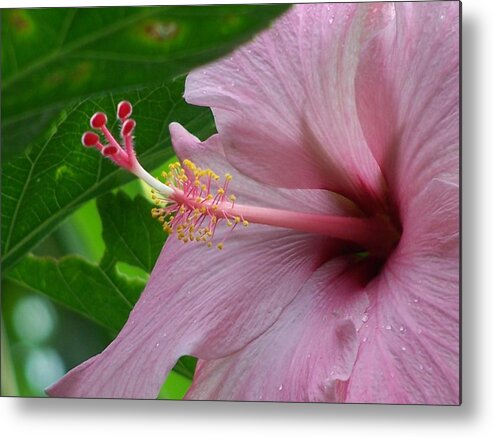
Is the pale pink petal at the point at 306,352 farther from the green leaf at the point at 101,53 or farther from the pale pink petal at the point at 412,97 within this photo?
the green leaf at the point at 101,53

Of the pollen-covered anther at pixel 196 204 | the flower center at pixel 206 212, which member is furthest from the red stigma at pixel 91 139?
the pollen-covered anther at pixel 196 204

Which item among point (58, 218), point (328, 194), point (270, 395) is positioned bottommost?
point (270, 395)

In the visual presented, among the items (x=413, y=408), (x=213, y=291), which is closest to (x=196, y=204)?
(x=213, y=291)

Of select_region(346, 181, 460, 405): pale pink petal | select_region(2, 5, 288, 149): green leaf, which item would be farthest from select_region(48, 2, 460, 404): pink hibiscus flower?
select_region(2, 5, 288, 149): green leaf

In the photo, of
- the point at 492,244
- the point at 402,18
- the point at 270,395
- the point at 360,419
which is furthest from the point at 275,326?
the point at 402,18

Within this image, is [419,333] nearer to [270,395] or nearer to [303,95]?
[270,395]

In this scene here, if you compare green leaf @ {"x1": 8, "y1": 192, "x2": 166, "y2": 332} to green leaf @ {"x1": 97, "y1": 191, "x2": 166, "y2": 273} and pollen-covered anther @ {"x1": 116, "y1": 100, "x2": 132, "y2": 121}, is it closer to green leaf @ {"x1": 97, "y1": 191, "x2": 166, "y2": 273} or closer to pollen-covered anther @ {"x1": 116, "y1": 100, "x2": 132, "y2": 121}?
green leaf @ {"x1": 97, "y1": 191, "x2": 166, "y2": 273}

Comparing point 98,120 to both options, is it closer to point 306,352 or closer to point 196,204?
point 196,204
